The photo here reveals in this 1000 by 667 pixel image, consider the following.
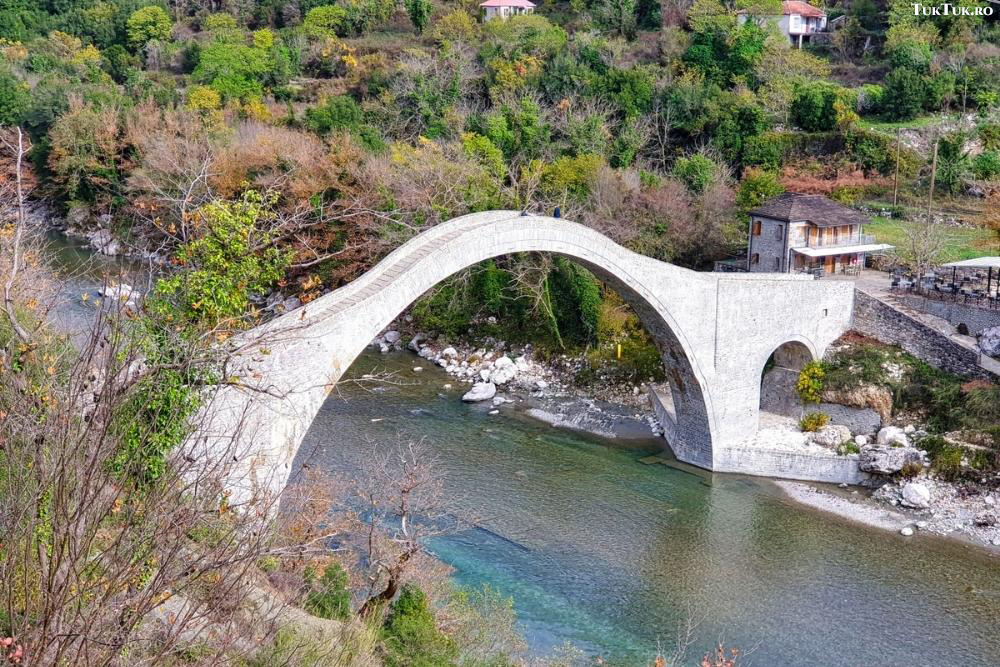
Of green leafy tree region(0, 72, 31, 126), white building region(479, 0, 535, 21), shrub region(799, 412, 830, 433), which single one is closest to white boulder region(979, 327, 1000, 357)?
shrub region(799, 412, 830, 433)

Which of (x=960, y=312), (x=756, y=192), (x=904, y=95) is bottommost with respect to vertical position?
(x=960, y=312)

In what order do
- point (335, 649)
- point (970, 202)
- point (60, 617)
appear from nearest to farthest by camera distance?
1. point (60, 617)
2. point (335, 649)
3. point (970, 202)

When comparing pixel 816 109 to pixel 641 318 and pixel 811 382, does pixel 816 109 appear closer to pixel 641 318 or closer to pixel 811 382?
pixel 811 382

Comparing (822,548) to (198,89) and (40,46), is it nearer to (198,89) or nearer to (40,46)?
(198,89)

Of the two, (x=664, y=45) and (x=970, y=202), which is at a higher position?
(x=664, y=45)

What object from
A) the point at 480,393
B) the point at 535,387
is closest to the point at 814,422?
the point at 535,387

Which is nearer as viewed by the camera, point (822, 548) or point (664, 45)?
point (822, 548)

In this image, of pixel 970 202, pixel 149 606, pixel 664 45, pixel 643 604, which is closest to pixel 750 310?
pixel 643 604
